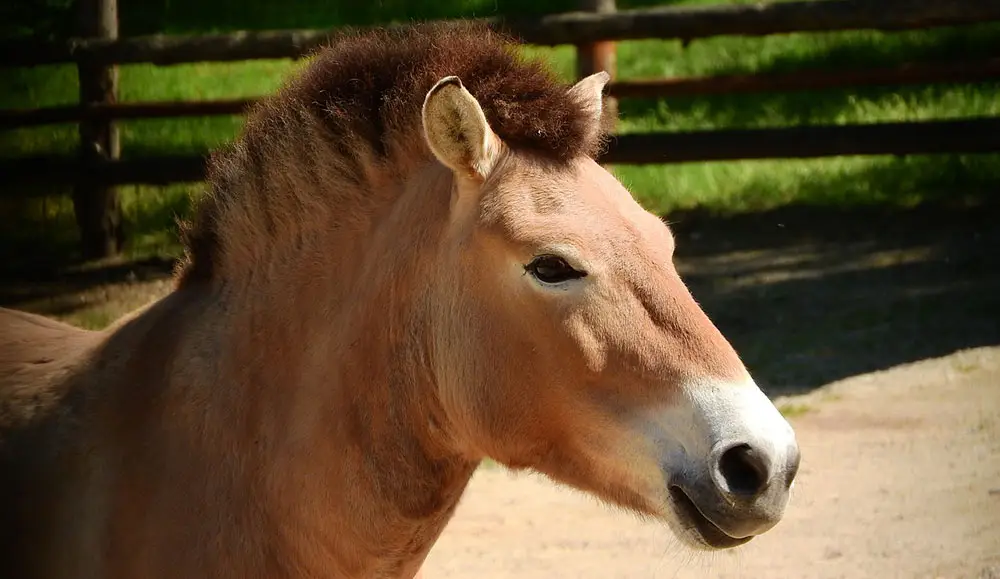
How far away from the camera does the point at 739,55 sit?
43.2 feet

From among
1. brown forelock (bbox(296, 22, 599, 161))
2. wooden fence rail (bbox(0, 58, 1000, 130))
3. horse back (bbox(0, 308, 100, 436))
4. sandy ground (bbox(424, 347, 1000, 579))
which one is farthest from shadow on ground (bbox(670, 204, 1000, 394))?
horse back (bbox(0, 308, 100, 436))

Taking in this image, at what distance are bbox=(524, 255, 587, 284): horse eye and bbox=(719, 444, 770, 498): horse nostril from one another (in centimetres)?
48

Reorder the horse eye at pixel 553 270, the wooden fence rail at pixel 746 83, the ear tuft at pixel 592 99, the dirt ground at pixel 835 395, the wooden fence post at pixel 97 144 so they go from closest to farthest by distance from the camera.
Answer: the horse eye at pixel 553 270 < the ear tuft at pixel 592 99 < the dirt ground at pixel 835 395 < the wooden fence rail at pixel 746 83 < the wooden fence post at pixel 97 144

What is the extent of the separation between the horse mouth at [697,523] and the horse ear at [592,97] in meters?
0.87

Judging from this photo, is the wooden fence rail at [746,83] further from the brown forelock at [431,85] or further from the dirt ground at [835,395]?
the brown forelock at [431,85]

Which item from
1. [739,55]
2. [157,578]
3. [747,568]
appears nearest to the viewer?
[157,578]

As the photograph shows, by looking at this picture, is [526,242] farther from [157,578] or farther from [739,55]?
[739,55]

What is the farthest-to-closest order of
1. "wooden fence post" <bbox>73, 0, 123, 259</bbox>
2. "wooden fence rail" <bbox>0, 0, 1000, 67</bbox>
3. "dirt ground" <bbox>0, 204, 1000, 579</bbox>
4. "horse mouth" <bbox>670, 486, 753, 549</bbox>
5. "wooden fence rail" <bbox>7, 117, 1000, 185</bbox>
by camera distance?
"wooden fence post" <bbox>73, 0, 123, 259</bbox>, "wooden fence rail" <bbox>7, 117, 1000, 185</bbox>, "wooden fence rail" <bbox>0, 0, 1000, 67</bbox>, "dirt ground" <bbox>0, 204, 1000, 579</bbox>, "horse mouth" <bbox>670, 486, 753, 549</bbox>

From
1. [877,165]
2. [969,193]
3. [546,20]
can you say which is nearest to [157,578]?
→ [546,20]

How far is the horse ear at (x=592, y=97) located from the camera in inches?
111

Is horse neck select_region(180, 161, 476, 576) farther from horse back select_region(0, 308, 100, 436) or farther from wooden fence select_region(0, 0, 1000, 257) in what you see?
wooden fence select_region(0, 0, 1000, 257)

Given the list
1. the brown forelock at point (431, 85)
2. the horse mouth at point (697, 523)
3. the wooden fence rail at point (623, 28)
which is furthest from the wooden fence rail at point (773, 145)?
the horse mouth at point (697, 523)

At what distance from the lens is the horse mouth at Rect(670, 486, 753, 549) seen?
239 cm

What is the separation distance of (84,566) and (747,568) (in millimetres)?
2710
